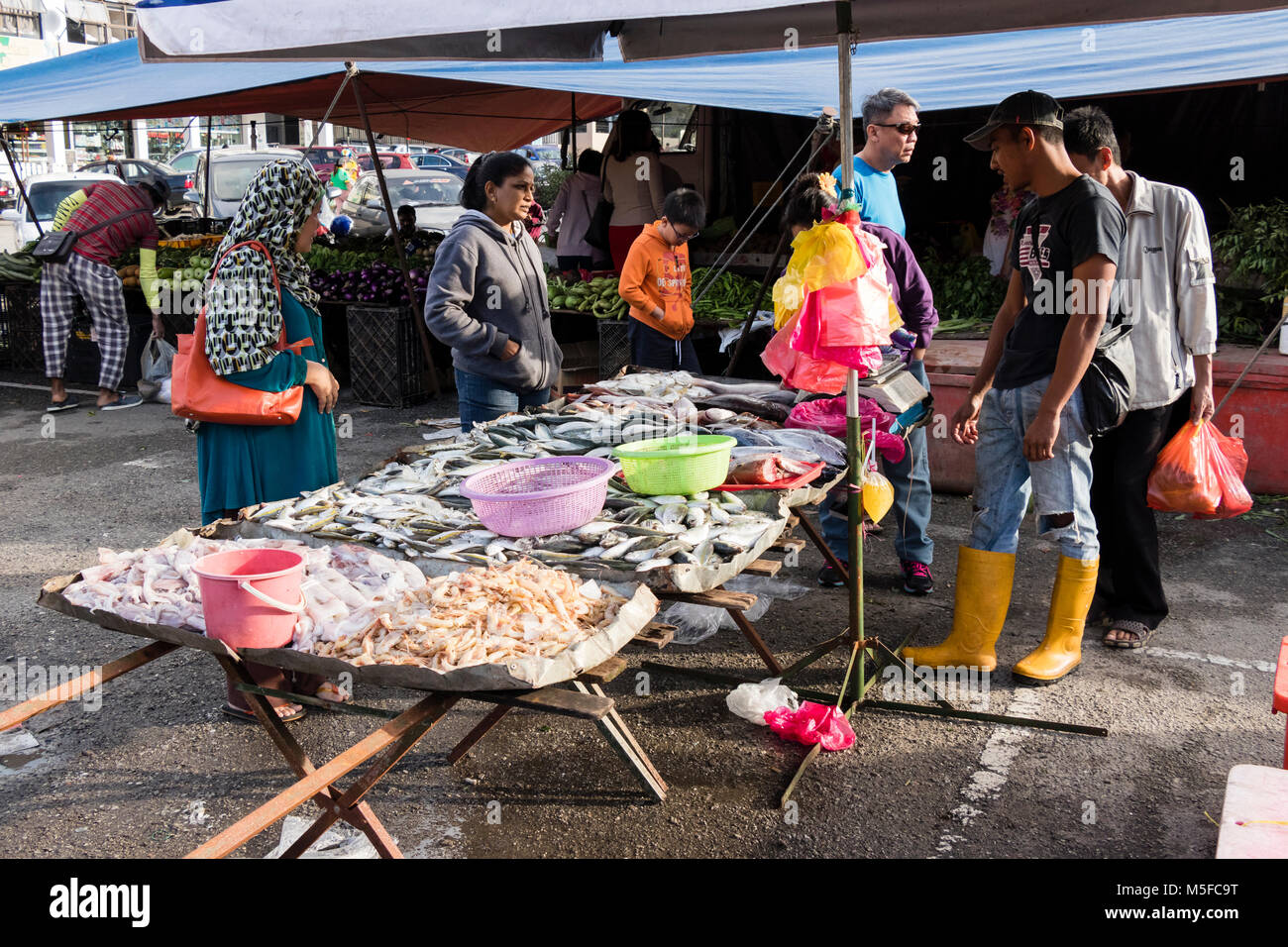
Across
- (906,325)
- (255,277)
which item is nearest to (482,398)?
(255,277)

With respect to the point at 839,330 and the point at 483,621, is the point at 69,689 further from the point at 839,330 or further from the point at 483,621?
the point at 839,330

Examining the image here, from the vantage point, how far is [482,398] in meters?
5.10

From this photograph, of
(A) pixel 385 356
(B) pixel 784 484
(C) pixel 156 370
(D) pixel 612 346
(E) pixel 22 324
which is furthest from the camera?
(E) pixel 22 324

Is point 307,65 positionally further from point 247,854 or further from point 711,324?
point 247,854

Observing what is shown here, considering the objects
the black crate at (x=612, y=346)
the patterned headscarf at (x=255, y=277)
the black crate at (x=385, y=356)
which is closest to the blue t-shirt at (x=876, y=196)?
the patterned headscarf at (x=255, y=277)

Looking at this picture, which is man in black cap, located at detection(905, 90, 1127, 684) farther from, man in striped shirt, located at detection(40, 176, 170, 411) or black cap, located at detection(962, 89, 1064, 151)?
man in striped shirt, located at detection(40, 176, 170, 411)

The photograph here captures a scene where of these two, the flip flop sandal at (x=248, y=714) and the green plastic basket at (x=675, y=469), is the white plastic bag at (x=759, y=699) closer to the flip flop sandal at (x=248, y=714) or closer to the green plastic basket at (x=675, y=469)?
the green plastic basket at (x=675, y=469)

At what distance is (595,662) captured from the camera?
254 centimetres

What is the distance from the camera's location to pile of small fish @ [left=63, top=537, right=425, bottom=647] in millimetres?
2711

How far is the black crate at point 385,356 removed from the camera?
30.4 ft

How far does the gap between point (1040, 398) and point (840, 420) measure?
801 mm

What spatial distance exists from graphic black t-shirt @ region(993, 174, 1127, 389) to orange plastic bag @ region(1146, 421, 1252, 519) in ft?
2.60

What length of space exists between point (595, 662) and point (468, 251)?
9.09 ft

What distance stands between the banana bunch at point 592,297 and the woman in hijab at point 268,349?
15.2 ft
